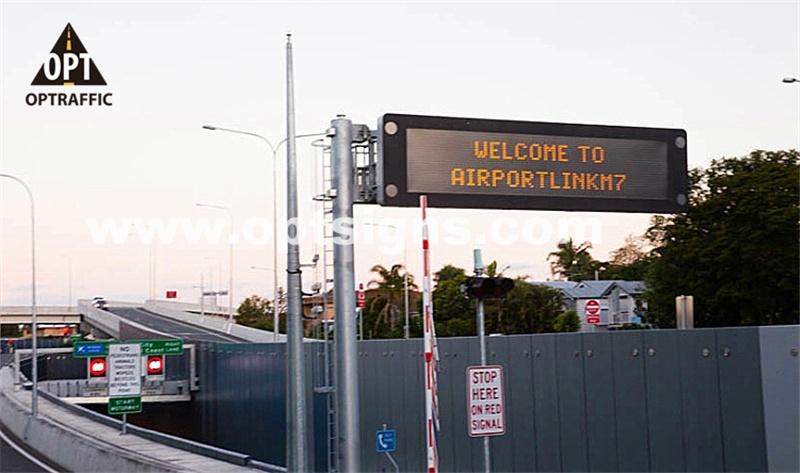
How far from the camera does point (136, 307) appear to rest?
13850cm

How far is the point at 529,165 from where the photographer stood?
1234cm

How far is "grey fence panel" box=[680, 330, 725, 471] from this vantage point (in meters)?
15.0

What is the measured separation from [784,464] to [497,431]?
4180 millimetres

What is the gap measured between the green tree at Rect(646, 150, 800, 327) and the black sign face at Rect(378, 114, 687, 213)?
48.3m

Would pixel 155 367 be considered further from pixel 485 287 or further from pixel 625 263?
pixel 625 263

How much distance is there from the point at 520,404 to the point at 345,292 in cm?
791

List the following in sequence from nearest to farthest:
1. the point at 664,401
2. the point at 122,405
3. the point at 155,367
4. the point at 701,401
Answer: the point at 701,401 < the point at 664,401 < the point at 122,405 < the point at 155,367

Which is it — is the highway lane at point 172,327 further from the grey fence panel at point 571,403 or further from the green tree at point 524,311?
the grey fence panel at point 571,403

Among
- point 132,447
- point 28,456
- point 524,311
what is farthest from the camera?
point 524,311

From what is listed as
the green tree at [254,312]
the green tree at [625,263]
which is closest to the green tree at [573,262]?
the green tree at [625,263]

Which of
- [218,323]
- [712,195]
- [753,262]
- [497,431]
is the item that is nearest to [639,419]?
[497,431]

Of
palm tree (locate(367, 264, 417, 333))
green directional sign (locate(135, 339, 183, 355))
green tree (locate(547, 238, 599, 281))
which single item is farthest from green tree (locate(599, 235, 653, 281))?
green directional sign (locate(135, 339, 183, 355))

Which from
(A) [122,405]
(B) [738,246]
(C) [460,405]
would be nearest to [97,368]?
(A) [122,405]

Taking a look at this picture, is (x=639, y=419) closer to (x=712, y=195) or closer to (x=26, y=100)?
(x=26, y=100)
